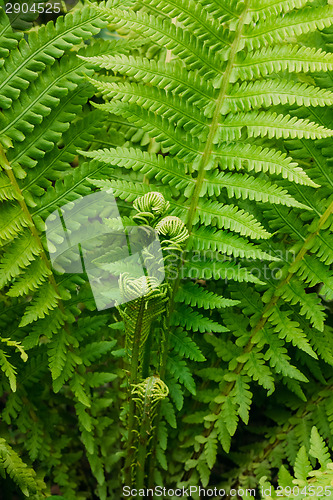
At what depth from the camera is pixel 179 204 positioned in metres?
0.93

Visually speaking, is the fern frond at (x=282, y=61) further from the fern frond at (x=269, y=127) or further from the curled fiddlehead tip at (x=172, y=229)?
the curled fiddlehead tip at (x=172, y=229)

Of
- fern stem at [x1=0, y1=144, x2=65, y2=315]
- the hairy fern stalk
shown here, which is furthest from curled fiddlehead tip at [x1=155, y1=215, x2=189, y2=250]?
fern stem at [x1=0, y1=144, x2=65, y2=315]

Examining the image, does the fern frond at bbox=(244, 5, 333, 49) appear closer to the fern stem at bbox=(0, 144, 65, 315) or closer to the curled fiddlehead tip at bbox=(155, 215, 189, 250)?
the curled fiddlehead tip at bbox=(155, 215, 189, 250)

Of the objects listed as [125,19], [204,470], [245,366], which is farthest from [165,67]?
[204,470]

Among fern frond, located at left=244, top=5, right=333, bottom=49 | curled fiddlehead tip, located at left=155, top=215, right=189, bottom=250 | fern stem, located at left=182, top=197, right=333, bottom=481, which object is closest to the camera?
curled fiddlehead tip, located at left=155, top=215, right=189, bottom=250

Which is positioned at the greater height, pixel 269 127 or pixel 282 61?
pixel 282 61

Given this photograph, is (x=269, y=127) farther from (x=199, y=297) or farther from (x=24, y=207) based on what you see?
(x=24, y=207)

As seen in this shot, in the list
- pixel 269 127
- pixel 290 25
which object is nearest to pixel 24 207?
pixel 269 127

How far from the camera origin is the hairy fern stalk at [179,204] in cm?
82

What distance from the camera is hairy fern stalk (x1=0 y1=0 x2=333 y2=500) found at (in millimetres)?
820

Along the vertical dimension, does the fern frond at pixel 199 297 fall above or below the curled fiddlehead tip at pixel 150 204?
below

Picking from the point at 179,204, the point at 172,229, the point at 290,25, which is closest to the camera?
the point at 172,229

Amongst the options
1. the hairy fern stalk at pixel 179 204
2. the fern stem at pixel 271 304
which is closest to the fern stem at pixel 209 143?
the hairy fern stalk at pixel 179 204

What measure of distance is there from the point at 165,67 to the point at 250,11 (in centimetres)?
19
